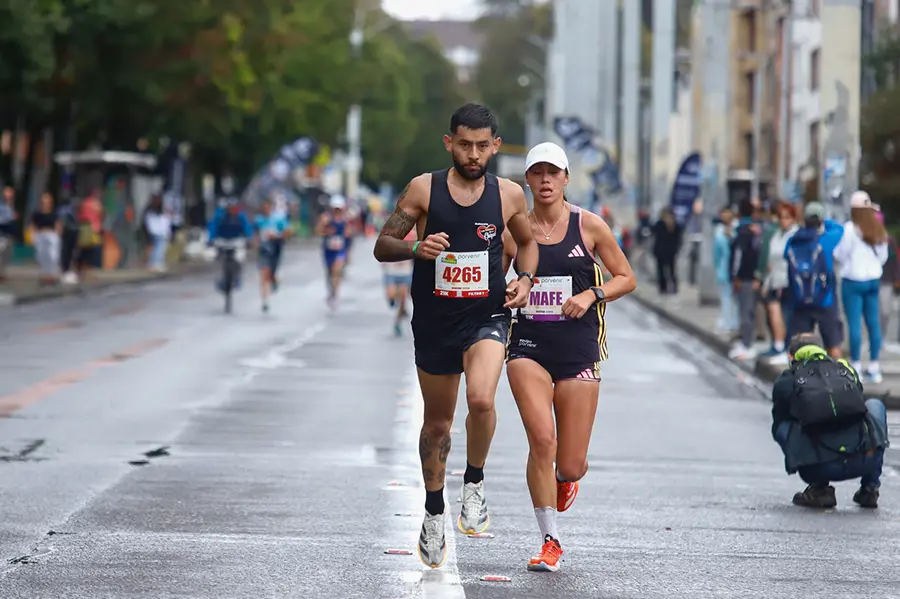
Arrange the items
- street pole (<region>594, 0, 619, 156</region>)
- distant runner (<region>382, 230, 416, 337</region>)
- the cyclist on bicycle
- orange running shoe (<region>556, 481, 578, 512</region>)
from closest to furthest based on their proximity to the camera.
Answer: orange running shoe (<region>556, 481, 578, 512</region>)
distant runner (<region>382, 230, 416, 337</region>)
the cyclist on bicycle
street pole (<region>594, 0, 619, 156</region>)

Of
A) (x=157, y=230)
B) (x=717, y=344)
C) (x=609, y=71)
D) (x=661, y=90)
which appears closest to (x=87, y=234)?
(x=157, y=230)

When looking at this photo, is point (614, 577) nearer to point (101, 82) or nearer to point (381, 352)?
point (381, 352)

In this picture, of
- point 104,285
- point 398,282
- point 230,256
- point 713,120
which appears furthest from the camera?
point 104,285

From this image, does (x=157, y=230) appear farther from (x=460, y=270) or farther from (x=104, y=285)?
(x=460, y=270)

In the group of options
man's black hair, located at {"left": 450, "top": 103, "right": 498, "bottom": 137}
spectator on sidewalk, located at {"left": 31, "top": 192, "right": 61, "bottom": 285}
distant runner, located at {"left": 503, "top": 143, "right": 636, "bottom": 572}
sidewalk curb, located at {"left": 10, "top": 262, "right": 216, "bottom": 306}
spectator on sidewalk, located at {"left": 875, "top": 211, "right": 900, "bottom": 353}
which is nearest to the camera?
man's black hair, located at {"left": 450, "top": 103, "right": 498, "bottom": 137}

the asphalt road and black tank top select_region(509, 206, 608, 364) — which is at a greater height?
black tank top select_region(509, 206, 608, 364)

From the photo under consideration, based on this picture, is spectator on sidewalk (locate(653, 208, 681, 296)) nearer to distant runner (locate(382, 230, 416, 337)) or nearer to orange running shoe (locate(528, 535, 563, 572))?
distant runner (locate(382, 230, 416, 337))

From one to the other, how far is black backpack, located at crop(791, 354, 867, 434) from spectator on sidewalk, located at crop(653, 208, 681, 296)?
27.5 meters

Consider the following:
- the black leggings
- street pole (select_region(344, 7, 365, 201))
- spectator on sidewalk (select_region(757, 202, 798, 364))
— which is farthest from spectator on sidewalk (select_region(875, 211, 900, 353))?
street pole (select_region(344, 7, 365, 201))

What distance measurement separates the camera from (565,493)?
8867mm

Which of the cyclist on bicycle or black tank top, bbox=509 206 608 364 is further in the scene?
the cyclist on bicycle

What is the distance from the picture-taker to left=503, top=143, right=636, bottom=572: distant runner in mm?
8516

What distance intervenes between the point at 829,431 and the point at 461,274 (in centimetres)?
361

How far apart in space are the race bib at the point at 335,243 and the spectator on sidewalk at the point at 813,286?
45.5ft
